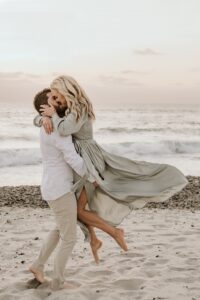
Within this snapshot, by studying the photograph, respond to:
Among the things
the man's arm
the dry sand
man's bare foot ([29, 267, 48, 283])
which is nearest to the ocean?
the dry sand

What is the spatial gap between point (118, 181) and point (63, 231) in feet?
2.21

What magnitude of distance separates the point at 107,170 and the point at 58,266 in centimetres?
99

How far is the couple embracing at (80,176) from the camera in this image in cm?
447

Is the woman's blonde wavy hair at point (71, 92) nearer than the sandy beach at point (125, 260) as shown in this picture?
Yes

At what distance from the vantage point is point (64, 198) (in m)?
4.61

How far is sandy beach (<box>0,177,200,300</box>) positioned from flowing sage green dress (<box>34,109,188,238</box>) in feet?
2.64

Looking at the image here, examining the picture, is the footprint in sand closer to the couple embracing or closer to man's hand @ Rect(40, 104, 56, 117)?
the couple embracing

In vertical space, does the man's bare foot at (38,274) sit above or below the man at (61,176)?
below

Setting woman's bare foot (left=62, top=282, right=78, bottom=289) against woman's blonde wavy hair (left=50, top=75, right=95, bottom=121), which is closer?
woman's blonde wavy hair (left=50, top=75, right=95, bottom=121)

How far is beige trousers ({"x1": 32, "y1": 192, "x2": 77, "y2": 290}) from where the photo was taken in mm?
4629

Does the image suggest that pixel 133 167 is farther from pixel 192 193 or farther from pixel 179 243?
pixel 192 193

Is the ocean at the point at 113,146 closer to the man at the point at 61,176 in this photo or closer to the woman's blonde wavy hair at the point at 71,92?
the man at the point at 61,176

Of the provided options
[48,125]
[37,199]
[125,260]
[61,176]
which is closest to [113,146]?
[37,199]

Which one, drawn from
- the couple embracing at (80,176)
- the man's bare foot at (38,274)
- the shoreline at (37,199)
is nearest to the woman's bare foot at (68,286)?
the couple embracing at (80,176)
